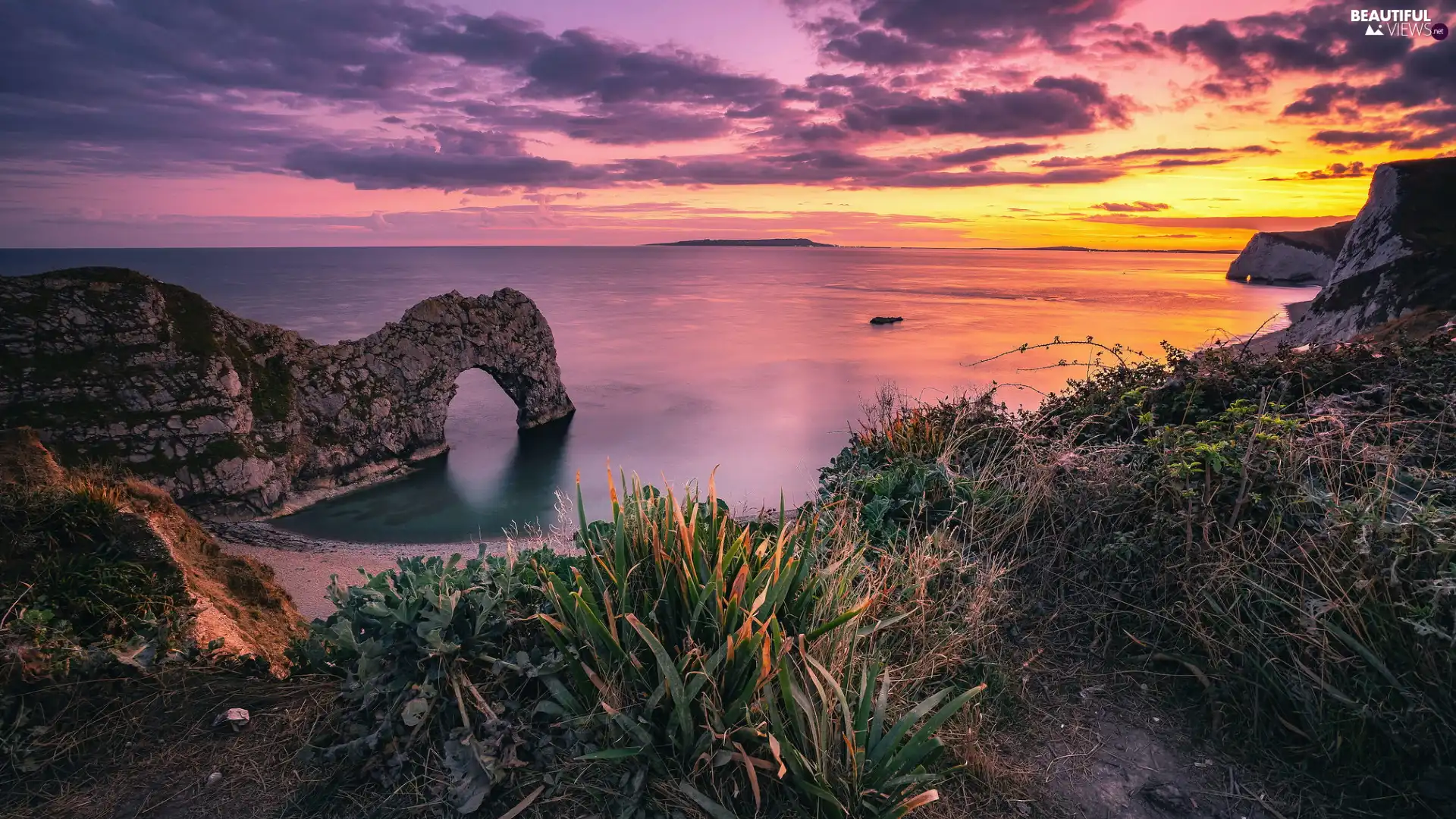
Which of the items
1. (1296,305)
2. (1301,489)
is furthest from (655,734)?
(1296,305)

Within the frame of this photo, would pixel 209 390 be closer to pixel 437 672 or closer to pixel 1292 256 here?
pixel 437 672

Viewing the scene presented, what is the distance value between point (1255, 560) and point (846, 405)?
1864 centimetres

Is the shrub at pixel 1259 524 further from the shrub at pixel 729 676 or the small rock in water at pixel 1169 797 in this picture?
the shrub at pixel 729 676

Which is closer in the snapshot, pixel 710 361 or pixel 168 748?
pixel 168 748

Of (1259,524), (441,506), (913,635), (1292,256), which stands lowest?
(441,506)

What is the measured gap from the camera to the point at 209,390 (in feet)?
40.5

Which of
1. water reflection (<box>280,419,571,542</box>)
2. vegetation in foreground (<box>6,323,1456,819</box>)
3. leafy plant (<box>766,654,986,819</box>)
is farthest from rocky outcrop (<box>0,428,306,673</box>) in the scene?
water reflection (<box>280,419,571,542</box>)

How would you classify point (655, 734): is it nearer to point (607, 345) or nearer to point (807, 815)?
point (807, 815)

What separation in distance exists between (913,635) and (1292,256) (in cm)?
7536

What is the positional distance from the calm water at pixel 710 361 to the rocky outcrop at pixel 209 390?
1.06 meters

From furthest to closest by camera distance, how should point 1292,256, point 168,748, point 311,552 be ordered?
point 1292,256, point 311,552, point 168,748

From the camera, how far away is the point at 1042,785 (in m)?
2.74

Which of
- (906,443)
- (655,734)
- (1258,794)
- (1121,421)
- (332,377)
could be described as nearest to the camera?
(655,734)

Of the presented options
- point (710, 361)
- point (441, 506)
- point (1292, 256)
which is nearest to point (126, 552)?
point (441, 506)
